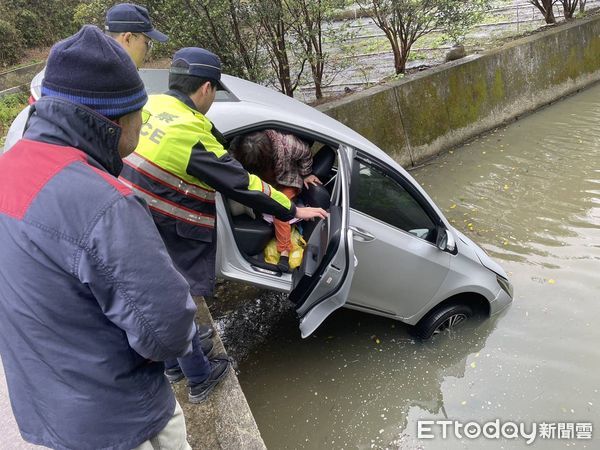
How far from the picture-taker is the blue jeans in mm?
2503

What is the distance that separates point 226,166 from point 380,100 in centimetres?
453

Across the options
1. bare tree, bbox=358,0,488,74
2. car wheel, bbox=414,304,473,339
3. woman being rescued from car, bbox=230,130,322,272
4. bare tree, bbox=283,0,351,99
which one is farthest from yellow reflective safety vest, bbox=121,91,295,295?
bare tree, bbox=358,0,488,74

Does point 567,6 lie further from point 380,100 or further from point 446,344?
point 446,344

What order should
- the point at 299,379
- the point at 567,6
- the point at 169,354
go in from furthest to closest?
the point at 567,6, the point at 299,379, the point at 169,354

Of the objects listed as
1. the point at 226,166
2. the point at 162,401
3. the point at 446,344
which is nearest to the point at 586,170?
the point at 446,344

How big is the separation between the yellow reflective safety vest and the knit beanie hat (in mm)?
1018

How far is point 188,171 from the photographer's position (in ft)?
7.77

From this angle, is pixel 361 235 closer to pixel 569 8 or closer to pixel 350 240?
pixel 350 240

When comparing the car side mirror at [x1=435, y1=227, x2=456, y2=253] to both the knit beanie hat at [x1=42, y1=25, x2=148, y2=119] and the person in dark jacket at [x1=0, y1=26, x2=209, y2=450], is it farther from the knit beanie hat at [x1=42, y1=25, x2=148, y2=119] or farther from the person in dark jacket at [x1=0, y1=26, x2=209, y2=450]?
the knit beanie hat at [x1=42, y1=25, x2=148, y2=119]

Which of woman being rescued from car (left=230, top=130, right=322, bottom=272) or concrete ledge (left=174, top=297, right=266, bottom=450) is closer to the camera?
concrete ledge (left=174, top=297, right=266, bottom=450)

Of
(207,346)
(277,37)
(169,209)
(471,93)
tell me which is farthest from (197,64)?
(471,93)

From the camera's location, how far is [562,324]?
382 cm

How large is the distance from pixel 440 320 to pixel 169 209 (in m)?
2.30

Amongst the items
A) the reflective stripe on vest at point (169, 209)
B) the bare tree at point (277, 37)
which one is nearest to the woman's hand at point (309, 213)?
the reflective stripe on vest at point (169, 209)
